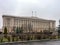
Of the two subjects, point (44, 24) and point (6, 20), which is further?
point (44, 24)

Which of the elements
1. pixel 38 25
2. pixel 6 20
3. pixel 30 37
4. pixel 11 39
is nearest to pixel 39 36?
pixel 30 37

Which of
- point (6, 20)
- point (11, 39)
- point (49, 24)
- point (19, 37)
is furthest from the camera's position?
point (49, 24)

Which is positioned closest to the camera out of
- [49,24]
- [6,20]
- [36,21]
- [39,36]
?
[39,36]

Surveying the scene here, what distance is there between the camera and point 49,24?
89.7 m

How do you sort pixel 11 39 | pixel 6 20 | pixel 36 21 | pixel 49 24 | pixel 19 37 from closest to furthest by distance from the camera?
pixel 11 39 → pixel 19 37 → pixel 6 20 → pixel 36 21 → pixel 49 24

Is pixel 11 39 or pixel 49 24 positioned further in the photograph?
pixel 49 24

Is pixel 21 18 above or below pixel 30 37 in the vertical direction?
above

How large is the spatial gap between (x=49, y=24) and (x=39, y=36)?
59822mm

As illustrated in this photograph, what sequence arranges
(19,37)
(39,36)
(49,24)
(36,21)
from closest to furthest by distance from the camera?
(19,37) < (39,36) < (36,21) < (49,24)

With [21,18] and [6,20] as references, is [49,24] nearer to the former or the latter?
[21,18]

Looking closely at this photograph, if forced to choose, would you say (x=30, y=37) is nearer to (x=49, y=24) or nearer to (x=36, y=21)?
(x=36, y=21)

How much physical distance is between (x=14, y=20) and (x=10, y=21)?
6.47ft

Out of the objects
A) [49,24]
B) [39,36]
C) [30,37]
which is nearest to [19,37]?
[30,37]

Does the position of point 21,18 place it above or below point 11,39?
above
